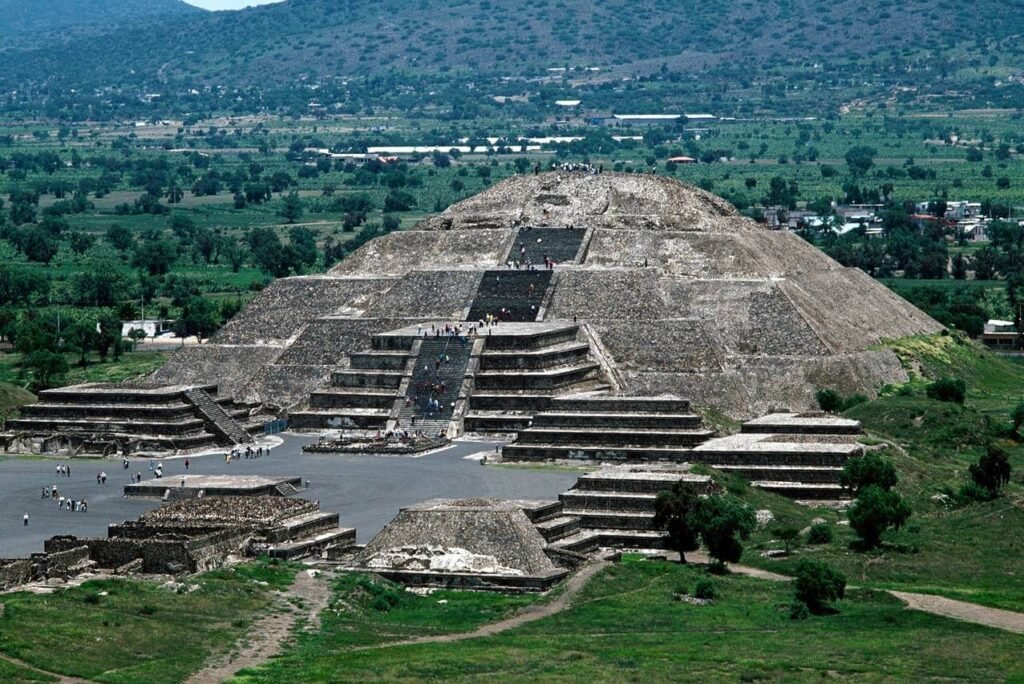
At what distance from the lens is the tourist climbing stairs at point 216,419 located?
8419cm

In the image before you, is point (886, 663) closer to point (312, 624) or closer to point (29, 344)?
point (312, 624)

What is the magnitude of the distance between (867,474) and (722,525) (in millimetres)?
9484

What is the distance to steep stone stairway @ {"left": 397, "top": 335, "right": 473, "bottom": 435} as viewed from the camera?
85500 mm

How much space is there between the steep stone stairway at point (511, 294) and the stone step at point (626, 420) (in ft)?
49.8

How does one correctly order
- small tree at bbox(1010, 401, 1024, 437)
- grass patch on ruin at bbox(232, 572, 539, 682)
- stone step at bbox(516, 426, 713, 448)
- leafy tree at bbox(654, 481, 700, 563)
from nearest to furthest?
grass patch on ruin at bbox(232, 572, 539, 682)
leafy tree at bbox(654, 481, 700, 563)
stone step at bbox(516, 426, 713, 448)
small tree at bbox(1010, 401, 1024, 437)

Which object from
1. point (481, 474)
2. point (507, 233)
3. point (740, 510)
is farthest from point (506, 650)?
point (507, 233)

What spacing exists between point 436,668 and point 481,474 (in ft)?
84.6

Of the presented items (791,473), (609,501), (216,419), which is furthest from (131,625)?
(216,419)

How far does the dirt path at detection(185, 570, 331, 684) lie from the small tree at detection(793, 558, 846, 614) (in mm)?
10516

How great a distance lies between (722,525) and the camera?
2387 inches

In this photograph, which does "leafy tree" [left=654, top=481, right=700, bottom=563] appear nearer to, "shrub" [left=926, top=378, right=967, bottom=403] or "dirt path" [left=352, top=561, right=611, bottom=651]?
"dirt path" [left=352, top=561, right=611, bottom=651]

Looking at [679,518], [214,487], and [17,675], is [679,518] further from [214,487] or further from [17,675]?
[17,675]

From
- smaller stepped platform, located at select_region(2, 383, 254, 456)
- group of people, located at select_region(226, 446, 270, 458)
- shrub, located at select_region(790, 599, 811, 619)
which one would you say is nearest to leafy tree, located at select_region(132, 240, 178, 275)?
smaller stepped platform, located at select_region(2, 383, 254, 456)

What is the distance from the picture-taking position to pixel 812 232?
527 ft
